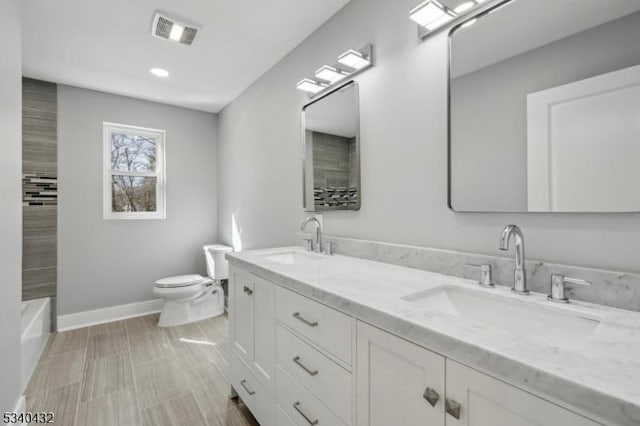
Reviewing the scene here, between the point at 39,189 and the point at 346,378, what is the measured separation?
3587 millimetres

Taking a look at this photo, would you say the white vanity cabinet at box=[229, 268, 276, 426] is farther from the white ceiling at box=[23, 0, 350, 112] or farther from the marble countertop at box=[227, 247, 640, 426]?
the white ceiling at box=[23, 0, 350, 112]

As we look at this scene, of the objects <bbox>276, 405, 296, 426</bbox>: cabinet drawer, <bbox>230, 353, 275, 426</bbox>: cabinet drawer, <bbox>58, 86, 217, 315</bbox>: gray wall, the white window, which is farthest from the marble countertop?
the white window

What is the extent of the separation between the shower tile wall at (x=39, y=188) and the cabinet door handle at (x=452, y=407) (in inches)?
150

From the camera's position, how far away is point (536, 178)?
3.54 feet

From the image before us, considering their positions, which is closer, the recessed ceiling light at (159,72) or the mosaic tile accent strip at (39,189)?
the recessed ceiling light at (159,72)

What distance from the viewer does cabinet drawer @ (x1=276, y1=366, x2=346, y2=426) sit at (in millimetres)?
1091

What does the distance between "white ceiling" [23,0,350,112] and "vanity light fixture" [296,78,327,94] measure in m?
0.41

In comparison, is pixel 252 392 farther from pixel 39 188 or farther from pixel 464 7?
pixel 39 188

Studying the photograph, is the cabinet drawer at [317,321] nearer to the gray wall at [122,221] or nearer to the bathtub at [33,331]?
the bathtub at [33,331]

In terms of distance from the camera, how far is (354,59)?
175 cm

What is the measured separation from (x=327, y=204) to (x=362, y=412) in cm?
136

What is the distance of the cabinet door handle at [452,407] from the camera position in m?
0.68

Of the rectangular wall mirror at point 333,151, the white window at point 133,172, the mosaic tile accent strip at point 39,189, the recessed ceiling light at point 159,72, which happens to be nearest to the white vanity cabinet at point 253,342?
the rectangular wall mirror at point 333,151

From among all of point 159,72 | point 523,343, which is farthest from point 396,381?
point 159,72
